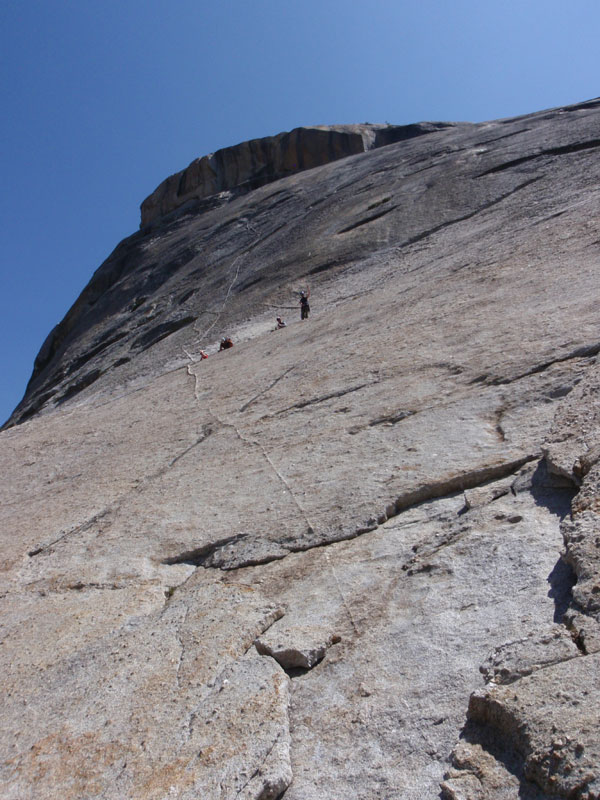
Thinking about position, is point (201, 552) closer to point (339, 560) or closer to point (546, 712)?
point (339, 560)

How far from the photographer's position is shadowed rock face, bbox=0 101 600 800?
77.5 inches

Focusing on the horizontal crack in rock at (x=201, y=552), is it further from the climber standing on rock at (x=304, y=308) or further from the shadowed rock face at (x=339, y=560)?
the climber standing on rock at (x=304, y=308)

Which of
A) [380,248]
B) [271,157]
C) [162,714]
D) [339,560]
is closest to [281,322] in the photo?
[380,248]

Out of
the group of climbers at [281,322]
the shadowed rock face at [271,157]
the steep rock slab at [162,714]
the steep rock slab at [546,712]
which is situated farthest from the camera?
the shadowed rock face at [271,157]

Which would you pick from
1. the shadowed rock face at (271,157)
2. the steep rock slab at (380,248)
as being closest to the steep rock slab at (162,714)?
the steep rock slab at (380,248)

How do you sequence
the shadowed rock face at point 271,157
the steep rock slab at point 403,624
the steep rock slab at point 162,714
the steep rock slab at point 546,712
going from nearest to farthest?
1. the steep rock slab at point 546,712
2. the steep rock slab at point 403,624
3. the steep rock slab at point 162,714
4. the shadowed rock face at point 271,157

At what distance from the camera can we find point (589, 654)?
1.84 m

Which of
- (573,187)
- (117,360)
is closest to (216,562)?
(573,187)

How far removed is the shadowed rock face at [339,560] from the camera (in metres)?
1.97

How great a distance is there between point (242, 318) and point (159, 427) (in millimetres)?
5617

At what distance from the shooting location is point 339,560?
2961mm

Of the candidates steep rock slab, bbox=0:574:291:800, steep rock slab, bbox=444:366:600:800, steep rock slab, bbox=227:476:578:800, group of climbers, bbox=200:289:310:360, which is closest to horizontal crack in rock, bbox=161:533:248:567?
steep rock slab, bbox=227:476:578:800

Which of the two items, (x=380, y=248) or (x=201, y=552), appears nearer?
(x=201, y=552)

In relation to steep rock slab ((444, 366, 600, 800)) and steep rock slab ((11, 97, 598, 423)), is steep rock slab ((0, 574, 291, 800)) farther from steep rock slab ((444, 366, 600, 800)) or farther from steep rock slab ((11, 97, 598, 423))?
steep rock slab ((11, 97, 598, 423))
